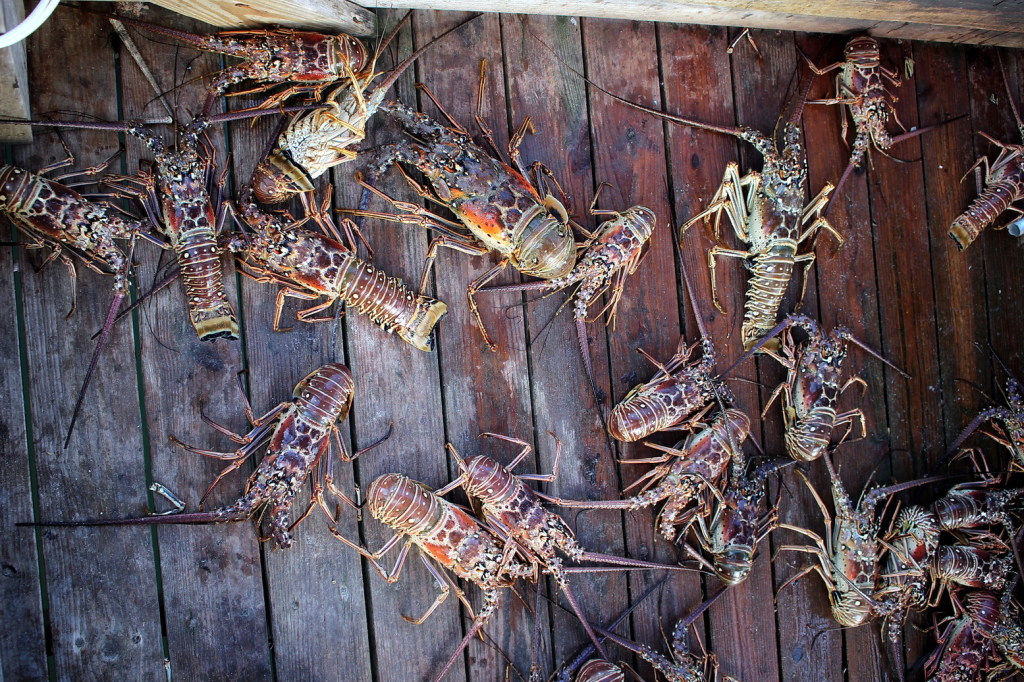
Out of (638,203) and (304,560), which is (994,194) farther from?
(304,560)

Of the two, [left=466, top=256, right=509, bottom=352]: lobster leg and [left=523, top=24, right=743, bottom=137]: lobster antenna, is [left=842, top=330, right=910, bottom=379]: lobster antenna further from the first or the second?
[left=466, top=256, right=509, bottom=352]: lobster leg

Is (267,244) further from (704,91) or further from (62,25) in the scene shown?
(704,91)

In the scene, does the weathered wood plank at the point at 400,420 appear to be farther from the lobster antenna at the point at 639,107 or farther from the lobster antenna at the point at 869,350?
the lobster antenna at the point at 869,350

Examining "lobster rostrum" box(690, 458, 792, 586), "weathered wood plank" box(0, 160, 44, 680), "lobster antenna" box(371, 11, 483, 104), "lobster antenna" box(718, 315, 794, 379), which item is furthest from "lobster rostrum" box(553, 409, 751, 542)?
"weathered wood plank" box(0, 160, 44, 680)

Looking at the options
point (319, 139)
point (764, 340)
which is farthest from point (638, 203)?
point (319, 139)

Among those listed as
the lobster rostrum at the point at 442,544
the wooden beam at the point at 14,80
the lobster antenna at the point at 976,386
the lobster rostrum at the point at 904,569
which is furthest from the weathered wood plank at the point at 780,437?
the wooden beam at the point at 14,80

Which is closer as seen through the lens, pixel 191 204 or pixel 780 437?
pixel 191 204

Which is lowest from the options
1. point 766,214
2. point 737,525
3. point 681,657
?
point 681,657
